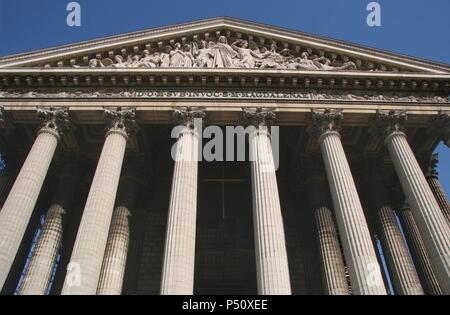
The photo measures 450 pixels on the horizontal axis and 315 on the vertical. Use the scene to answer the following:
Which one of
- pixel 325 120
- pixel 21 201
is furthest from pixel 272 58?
pixel 21 201

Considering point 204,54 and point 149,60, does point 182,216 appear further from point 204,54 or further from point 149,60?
→ point 204,54

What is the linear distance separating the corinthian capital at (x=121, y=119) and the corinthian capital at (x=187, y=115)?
219 cm

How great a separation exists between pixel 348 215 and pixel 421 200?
3.52m

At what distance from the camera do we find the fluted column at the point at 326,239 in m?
19.7

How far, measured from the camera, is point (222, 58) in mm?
23094

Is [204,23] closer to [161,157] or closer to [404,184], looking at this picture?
[161,157]

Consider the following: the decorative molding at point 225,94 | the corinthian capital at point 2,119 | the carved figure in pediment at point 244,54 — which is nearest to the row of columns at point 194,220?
the decorative molding at point 225,94

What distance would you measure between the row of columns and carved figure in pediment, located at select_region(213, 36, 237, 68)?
3.75m

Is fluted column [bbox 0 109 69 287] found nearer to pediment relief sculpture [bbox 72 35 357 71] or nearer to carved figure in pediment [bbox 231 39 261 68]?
pediment relief sculpture [bbox 72 35 357 71]

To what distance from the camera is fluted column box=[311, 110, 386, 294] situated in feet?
49.1

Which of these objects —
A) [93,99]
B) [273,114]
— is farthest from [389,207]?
[93,99]

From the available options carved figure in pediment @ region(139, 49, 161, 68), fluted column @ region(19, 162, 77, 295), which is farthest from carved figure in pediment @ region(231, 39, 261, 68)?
fluted column @ region(19, 162, 77, 295)

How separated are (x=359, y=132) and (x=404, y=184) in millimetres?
5757

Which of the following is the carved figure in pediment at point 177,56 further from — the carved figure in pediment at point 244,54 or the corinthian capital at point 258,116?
the corinthian capital at point 258,116
